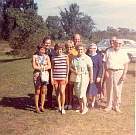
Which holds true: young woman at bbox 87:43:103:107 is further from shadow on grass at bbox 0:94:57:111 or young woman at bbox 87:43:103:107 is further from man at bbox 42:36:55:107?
shadow on grass at bbox 0:94:57:111

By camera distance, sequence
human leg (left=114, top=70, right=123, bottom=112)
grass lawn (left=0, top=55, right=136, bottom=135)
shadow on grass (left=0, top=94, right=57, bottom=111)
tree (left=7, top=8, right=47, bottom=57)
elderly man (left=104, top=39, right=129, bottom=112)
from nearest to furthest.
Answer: grass lawn (left=0, top=55, right=136, bottom=135) → elderly man (left=104, top=39, right=129, bottom=112) → human leg (left=114, top=70, right=123, bottom=112) → shadow on grass (left=0, top=94, right=57, bottom=111) → tree (left=7, top=8, right=47, bottom=57)

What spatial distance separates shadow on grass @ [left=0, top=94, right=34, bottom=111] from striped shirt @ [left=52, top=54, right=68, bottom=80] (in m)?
0.92

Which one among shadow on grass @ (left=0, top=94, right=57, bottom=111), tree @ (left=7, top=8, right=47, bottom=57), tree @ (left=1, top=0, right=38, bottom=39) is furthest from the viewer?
tree @ (left=1, top=0, right=38, bottom=39)

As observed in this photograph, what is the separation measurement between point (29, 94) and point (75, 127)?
301 cm

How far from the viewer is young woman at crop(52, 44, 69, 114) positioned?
6297mm

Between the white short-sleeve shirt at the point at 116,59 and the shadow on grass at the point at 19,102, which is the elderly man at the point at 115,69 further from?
the shadow on grass at the point at 19,102

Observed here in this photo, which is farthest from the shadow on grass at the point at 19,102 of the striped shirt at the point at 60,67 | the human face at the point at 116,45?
the human face at the point at 116,45

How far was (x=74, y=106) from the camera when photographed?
22.7 feet

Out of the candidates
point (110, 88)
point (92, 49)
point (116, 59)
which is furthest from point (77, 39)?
point (110, 88)

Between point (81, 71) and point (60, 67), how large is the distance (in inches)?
14.0

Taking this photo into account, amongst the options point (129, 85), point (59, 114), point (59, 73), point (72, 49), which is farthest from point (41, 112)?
point (129, 85)

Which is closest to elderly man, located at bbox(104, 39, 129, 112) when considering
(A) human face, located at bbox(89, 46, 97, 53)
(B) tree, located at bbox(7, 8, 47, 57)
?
(A) human face, located at bbox(89, 46, 97, 53)

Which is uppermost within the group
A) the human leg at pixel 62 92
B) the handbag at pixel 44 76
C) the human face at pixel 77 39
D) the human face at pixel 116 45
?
the human face at pixel 77 39

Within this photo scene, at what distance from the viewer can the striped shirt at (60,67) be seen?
6301 millimetres
